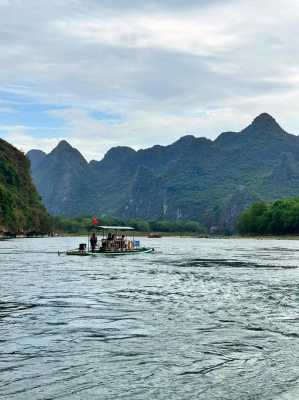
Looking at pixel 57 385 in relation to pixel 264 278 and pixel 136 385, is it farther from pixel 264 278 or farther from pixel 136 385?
pixel 264 278

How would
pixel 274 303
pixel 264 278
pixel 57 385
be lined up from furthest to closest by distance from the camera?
1. pixel 264 278
2. pixel 274 303
3. pixel 57 385

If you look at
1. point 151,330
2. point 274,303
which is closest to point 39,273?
point 274,303

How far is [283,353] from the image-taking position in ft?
67.6

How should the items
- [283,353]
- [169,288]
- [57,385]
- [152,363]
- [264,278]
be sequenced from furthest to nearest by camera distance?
1. [264,278]
2. [169,288]
3. [283,353]
4. [152,363]
5. [57,385]

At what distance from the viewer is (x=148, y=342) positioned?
22.4 m

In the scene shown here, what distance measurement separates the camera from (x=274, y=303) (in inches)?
1321

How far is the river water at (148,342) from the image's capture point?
16547 mm

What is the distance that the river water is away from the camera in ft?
54.3

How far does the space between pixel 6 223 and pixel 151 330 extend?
593ft

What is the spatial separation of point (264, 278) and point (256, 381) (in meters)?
33.8

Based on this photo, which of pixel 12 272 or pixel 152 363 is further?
pixel 12 272

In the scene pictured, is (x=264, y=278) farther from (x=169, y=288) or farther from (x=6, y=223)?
(x=6, y=223)

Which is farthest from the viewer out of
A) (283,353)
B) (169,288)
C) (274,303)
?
(169,288)

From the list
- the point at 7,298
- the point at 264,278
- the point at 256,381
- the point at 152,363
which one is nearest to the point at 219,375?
the point at 256,381
